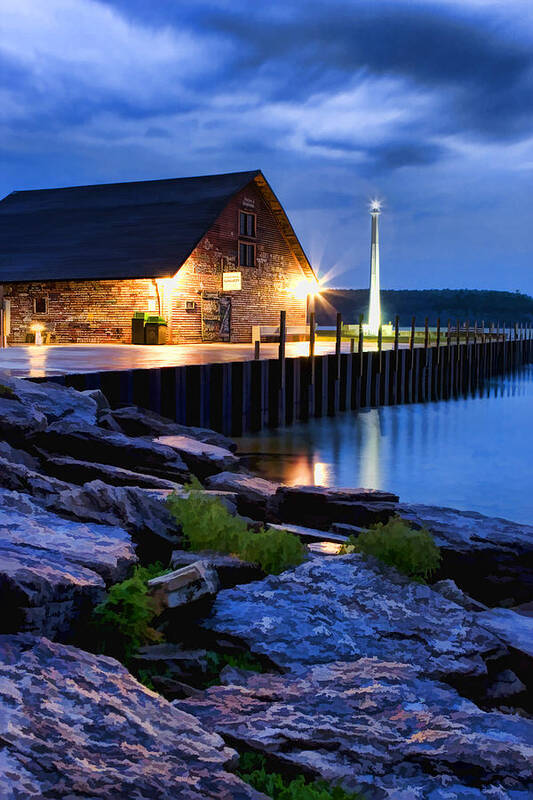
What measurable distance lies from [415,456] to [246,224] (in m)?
19.1

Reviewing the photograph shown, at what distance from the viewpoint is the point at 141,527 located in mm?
6121

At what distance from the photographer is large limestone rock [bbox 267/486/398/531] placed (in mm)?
9367

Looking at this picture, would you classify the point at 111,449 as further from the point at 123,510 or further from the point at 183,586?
the point at 183,586

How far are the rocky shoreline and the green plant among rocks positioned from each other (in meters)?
0.40

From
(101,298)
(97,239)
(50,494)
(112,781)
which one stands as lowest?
(112,781)

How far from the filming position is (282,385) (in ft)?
68.1

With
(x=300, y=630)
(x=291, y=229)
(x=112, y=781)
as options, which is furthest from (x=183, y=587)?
(x=291, y=229)

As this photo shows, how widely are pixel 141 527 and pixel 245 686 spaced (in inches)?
77.1

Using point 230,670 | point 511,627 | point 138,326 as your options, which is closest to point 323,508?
point 511,627

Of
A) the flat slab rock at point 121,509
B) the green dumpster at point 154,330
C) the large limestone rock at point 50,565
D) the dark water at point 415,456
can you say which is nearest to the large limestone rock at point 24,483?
the flat slab rock at point 121,509

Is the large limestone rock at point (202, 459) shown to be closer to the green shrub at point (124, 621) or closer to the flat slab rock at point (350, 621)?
the flat slab rock at point (350, 621)

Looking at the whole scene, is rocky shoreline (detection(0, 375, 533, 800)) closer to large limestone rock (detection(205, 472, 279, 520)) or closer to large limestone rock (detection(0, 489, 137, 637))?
large limestone rock (detection(0, 489, 137, 637))

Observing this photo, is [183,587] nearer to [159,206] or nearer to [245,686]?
[245,686]

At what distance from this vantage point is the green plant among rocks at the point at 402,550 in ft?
21.9
